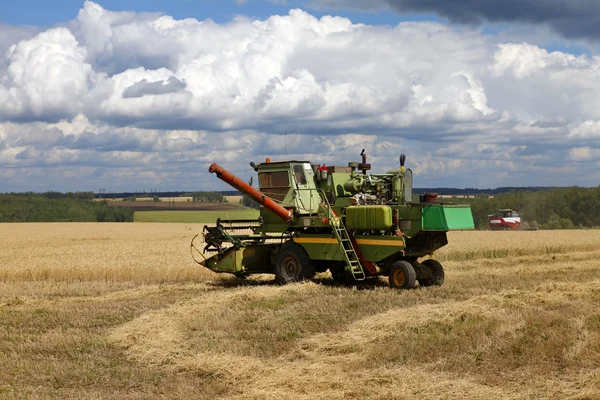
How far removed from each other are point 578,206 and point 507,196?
23.9ft

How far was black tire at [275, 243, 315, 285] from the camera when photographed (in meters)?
17.8

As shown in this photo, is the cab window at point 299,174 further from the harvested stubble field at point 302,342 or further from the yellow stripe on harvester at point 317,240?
the harvested stubble field at point 302,342

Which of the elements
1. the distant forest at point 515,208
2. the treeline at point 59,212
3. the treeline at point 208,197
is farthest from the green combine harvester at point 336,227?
the treeline at point 208,197

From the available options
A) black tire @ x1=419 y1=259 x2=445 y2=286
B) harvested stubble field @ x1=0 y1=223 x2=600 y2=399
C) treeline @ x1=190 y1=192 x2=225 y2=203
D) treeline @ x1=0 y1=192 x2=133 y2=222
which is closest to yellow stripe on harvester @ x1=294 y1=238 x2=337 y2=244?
harvested stubble field @ x1=0 y1=223 x2=600 y2=399

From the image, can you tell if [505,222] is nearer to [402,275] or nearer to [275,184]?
[275,184]

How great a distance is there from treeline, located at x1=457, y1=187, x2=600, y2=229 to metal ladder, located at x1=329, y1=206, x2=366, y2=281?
4924 centimetres

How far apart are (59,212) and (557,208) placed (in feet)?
174

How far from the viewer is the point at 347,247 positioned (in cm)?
1730

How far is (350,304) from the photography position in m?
14.1

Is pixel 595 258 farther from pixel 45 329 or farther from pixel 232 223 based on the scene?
pixel 45 329

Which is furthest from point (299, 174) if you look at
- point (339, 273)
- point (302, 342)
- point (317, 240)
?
point (302, 342)

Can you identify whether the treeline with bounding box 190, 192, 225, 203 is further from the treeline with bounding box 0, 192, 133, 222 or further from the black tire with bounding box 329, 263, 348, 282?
the black tire with bounding box 329, 263, 348, 282

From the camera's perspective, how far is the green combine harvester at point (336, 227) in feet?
54.3

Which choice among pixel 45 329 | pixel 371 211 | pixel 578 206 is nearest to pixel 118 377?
pixel 45 329
